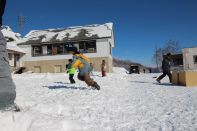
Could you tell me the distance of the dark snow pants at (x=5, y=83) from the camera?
12.8 feet

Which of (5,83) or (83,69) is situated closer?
(5,83)

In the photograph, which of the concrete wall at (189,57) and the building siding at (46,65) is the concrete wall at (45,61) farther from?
the concrete wall at (189,57)

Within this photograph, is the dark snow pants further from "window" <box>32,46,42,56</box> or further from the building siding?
"window" <box>32,46,42,56</box>

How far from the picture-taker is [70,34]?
40188mm

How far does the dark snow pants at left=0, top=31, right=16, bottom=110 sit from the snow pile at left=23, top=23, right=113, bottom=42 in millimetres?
33037

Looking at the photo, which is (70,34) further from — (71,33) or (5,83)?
(5,83)

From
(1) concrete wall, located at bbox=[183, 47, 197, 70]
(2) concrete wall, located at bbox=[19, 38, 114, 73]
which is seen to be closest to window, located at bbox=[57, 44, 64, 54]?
(2) concrete wall, located at bbox=[19, 38, 114, 73]

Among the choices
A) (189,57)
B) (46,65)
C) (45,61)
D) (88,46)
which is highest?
(88,46)

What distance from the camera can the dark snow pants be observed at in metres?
3.91

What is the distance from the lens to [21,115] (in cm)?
382

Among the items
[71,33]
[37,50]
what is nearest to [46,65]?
[37,50]

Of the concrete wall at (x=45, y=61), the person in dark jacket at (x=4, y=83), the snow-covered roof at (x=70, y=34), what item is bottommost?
the person in dark jacket at (x=4, y=83)

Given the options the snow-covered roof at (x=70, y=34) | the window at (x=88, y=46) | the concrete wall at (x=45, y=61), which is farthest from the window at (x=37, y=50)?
the window at (x=88, y=46)

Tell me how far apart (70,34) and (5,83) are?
36.7 m
